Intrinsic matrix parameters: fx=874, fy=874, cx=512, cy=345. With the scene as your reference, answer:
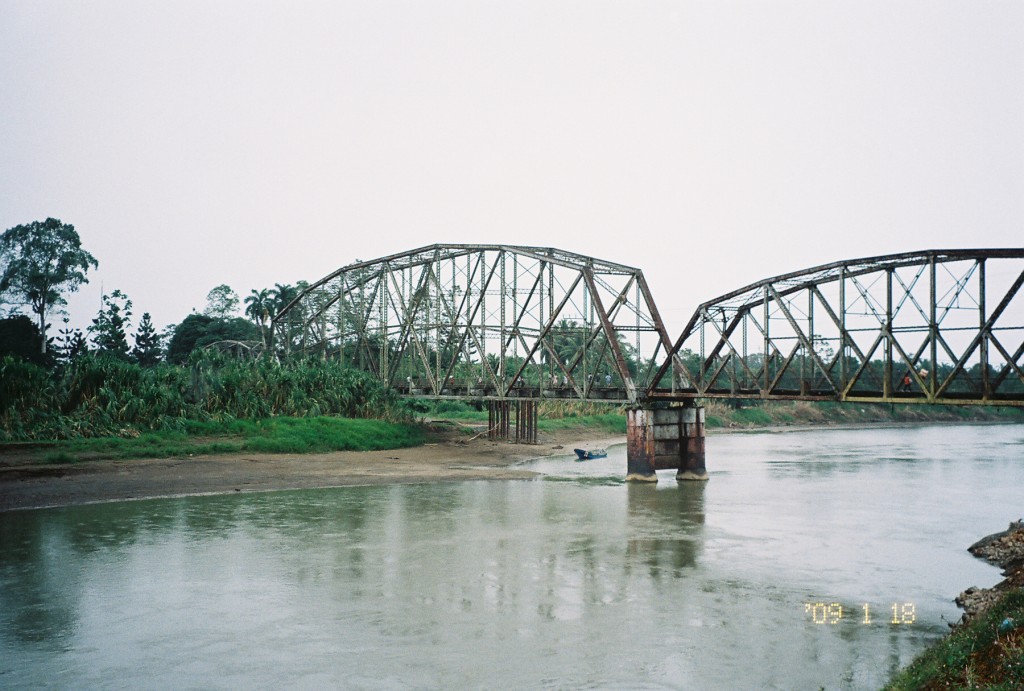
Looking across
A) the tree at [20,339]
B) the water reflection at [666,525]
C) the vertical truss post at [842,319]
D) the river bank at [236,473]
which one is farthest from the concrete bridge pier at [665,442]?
the tree at [20,339]

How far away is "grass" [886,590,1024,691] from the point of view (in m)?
9.27

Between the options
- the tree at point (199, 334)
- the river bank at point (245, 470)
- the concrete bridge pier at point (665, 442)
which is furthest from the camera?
the tree at point (199, 334)

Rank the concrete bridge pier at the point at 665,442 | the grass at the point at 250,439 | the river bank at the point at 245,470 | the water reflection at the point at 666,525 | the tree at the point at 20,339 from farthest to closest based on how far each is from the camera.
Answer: the tree at the point at 20,339, the concrete bridge pier at the point at 665,442, the grass at the point at 250,439, the river bank at the point at 245,470, the water reflection at the point at 666,525

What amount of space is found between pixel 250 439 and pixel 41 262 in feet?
150

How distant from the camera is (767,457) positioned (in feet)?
186

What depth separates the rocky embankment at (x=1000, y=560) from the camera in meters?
16.3

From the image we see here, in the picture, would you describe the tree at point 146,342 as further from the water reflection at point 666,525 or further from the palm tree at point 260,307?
the water reflection at point 666,525

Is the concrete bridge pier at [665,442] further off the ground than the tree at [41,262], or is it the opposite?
the tree at [41,262]

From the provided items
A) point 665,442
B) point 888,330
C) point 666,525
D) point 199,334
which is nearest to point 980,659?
point 666,525

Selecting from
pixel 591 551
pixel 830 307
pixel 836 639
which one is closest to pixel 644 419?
pixel 830 307
